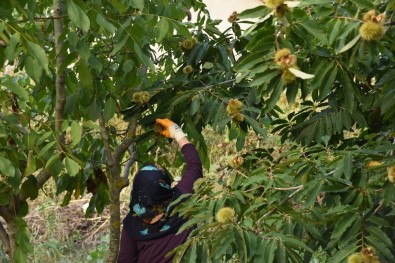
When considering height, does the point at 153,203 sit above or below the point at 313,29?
below

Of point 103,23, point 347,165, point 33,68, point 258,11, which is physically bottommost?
point 347,165

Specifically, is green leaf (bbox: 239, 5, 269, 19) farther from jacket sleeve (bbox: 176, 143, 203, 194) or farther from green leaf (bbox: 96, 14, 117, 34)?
jacket sleeve (bbox: 176, 143, 203, 194)

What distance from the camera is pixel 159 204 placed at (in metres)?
3.02

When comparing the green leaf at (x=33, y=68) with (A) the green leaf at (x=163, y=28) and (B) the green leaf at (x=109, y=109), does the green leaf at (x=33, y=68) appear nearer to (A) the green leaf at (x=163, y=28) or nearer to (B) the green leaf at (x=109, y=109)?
(A) the green leaf at (x=163, y=28)

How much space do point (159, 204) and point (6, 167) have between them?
649mm

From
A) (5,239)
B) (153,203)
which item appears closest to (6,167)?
(153,203)

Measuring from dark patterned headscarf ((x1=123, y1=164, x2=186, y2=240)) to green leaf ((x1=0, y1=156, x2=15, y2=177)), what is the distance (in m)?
0.59

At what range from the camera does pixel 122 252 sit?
10.4 ft

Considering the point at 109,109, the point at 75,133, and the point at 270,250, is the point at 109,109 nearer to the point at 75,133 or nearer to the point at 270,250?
the point at 75,133

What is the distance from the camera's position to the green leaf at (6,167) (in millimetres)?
2564

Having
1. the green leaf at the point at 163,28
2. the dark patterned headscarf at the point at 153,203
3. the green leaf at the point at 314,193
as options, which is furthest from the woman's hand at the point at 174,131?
the green leaf at the point at 314,193

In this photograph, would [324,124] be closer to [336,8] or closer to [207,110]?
[207,110]

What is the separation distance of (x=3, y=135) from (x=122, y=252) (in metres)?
0.79

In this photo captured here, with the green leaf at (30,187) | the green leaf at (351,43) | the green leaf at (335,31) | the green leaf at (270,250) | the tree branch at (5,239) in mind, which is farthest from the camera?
the tree branch at (5,239)
